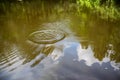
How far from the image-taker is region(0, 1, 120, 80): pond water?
9.18m

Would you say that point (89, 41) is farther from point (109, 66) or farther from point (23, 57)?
point (23, 57)

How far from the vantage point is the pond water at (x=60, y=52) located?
30.1 ft

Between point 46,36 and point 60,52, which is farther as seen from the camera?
point 46,36

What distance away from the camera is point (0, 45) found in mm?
12555

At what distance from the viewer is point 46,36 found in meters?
13.5

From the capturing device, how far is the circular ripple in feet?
41.7

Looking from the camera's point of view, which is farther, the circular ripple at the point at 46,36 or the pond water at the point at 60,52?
the circular ripple at the point at 46,36

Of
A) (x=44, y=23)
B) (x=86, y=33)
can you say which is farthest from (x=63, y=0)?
(x=86, y=33)

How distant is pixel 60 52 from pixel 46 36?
2.55 meters

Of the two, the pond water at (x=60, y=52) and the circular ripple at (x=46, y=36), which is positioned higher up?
the circular ripple at (x=46, y=36)

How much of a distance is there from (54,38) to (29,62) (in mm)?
3566

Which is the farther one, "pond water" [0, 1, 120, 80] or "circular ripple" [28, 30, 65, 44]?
"circular ripple" [28, 30, 65, 44]

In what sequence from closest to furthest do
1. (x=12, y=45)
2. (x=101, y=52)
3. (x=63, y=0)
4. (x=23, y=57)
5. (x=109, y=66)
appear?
(x=109, y=66) → (x=23, y=57) → (x=101, y=52) → (x=12, y=45) → (x=63, y=0)

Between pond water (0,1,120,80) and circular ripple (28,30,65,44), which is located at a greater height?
circular ripple (28,30,65,44)
